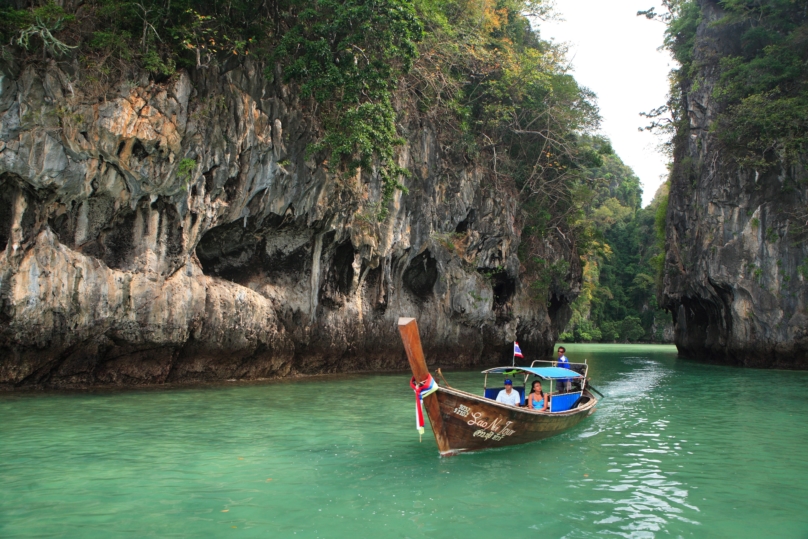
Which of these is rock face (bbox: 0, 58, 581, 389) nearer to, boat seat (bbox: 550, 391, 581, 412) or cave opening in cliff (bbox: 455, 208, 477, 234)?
cave opening in cliff (bbox: 455, 208, 477, 234)

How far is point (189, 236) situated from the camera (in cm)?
1479

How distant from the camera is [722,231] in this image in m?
26.7

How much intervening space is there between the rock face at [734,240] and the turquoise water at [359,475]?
559 inches

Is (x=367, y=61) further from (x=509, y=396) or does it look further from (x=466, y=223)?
(x=466, y=223)

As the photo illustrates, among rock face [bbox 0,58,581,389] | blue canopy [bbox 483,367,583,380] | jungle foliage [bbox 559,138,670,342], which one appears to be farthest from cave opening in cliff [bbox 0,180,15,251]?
jungle foliage [bbox 559,138,670,342]

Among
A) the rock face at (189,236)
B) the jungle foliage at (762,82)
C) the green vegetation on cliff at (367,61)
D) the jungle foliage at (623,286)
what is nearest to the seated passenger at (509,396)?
the green vegetation on cliff at (367,61)

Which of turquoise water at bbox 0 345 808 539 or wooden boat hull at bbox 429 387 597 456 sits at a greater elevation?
wooden boat hull at bbox 429 387 597 456

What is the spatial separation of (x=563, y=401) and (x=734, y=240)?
1867cm

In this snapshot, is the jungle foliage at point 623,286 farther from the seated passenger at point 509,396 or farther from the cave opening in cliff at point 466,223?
the seated passenger at point 509,396

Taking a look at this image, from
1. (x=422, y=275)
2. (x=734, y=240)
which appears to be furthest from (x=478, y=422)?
(x=734, y=240)

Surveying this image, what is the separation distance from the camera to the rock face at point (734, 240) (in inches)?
958

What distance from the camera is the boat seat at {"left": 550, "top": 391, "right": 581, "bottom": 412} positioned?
36.5 ft

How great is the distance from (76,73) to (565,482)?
12.5 m

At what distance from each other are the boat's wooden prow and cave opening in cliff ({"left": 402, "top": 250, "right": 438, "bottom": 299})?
15.0 m
